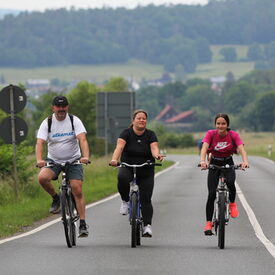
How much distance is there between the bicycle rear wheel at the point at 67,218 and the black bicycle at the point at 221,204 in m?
1.74

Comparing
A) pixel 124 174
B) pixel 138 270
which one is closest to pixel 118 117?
pixel 124 174

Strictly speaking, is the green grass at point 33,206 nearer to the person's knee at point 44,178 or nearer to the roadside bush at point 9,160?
the roadside bush at point 9,160

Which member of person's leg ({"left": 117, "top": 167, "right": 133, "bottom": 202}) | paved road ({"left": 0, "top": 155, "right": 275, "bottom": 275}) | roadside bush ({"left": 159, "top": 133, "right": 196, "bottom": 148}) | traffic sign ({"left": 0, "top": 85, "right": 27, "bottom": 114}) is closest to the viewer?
paved road ({"left": 0, "top": 155, "right": 275, "bottom": 275})

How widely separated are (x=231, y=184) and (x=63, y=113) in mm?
2243

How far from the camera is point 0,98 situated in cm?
1911

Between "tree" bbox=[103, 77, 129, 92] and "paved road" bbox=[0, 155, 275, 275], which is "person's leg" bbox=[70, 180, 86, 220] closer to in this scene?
"paved road" bbox=[0, 155, 275, 275]

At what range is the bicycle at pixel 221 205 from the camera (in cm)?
1202

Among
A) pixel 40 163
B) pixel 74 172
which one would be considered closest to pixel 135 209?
pixel 74 172

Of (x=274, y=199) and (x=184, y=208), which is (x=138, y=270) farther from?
(x=274, y=199)

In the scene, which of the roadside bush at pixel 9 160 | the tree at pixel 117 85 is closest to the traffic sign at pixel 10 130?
the roadside bush at pixel 9 160

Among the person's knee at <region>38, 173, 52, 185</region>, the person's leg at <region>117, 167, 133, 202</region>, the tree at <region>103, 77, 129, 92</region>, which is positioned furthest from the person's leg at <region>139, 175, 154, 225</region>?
the tree at <region>103, 77, 129, 92</region>

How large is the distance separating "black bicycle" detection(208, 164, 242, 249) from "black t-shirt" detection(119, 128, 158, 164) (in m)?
0.78

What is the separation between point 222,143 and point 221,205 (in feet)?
2.51

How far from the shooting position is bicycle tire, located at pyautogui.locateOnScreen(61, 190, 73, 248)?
11953mm
